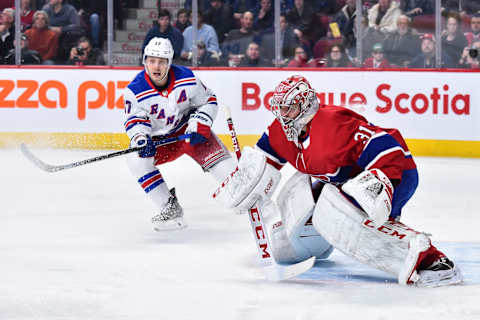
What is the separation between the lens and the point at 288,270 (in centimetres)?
351

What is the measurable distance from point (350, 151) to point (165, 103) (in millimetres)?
1613

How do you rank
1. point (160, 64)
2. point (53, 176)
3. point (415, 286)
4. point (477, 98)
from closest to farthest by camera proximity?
point (415, 286)
point (160, 64)
point (53, 176)
point (477, 98)

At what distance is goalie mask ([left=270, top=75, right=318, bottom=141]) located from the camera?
336 cm

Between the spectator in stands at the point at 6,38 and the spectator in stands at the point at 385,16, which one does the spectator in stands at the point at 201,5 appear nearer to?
the spectator in stands at the point at 385,16

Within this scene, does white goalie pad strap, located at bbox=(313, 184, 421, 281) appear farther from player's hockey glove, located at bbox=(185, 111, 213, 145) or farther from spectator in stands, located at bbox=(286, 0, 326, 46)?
spectator in stands, located at bbox=(286, 0, 326, 46)

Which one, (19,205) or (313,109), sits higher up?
(313,109)

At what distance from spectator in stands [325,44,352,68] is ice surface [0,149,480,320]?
178 cm

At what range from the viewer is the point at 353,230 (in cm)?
328

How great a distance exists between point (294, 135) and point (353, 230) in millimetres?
405

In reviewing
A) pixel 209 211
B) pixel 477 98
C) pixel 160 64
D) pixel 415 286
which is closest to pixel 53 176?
pixel 209 211

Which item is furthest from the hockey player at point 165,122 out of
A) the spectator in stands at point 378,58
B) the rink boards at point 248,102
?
the spectator in stands at point 378,58

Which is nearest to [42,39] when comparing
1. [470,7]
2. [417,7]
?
[417,7]

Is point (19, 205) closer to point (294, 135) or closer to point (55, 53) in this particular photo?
point (294, 135)

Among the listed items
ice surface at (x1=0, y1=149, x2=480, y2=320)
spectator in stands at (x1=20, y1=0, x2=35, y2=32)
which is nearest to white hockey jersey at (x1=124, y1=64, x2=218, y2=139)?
ice surface at (x1=0, y1=149, x2=480, y2=320)
